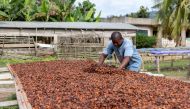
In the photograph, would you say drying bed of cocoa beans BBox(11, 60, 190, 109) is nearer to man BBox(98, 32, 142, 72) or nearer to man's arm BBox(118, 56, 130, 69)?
man's arm BBox(118, 56, 130, 69)

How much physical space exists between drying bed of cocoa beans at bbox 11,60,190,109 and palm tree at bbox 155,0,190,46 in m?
15.7

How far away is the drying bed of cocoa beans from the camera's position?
4.01m

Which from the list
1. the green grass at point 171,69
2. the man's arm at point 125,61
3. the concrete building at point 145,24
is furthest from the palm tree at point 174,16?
the man's arm at point 125,61

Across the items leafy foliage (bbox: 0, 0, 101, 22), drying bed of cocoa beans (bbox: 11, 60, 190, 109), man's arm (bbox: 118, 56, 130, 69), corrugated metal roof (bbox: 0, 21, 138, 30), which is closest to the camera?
drying bed of cocoa beans (bbox: 11, 60, 190, 109)

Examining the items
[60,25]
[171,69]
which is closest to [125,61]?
A: [171,69]

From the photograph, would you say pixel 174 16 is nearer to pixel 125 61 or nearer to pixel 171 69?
pixel 171 69

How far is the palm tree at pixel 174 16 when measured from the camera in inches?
898

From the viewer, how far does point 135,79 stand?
5816mm

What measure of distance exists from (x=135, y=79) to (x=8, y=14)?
87.9ft

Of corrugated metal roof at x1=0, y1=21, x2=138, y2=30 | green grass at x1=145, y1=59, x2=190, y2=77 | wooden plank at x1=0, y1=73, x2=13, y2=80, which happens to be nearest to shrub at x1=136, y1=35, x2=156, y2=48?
corrugated metal roof at x1=0, y1=21, x2=138, y2=30

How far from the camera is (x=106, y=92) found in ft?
15.2

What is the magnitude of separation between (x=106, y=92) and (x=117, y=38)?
2.51 metres

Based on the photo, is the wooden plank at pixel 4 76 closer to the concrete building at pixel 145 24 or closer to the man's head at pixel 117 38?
the man's head at pixel 117 38

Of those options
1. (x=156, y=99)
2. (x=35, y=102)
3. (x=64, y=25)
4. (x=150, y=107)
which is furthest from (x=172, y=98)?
(x=64, y=25)
